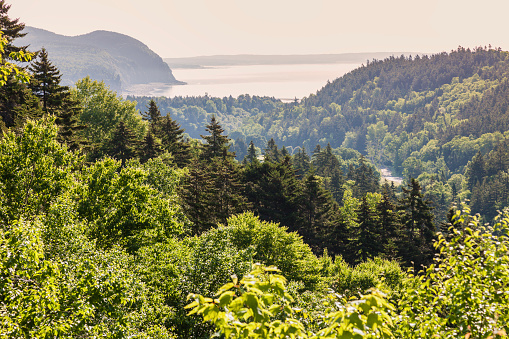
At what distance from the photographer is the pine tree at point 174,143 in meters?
76.3

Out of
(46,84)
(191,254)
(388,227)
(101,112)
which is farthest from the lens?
(101,112)

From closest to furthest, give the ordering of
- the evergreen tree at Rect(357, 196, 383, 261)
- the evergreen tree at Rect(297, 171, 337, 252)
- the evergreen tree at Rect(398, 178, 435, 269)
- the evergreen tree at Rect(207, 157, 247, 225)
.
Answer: the evergreen tree at Rect(207, 157, 247, 225) → the evergreen tree at Rect(398, 178, 435, 269) → the evergreen tree at Rect(357, 196, 383, 261) → the evergreen tree at Rect(297, 171, 337, 252)

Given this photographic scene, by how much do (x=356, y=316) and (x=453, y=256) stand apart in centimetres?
707

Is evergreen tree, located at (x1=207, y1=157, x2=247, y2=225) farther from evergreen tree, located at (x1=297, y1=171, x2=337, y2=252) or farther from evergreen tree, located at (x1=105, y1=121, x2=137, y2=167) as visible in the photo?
evergreen tree, located at (x1=105, y1=121, x2=137, y2=167)

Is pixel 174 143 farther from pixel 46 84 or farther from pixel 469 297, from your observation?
pixel 469 297

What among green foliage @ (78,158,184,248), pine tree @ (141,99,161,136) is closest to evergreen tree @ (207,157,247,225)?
green foliage @ (78,158,184,248)

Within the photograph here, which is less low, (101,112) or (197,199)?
(101,112)

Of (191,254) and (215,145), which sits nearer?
(191,254)

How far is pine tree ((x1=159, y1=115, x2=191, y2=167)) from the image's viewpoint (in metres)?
76.3

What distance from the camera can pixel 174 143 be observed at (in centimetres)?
7669

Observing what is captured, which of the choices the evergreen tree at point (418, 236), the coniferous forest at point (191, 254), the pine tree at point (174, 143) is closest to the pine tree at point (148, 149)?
the coniferous forest at point (191, 254)

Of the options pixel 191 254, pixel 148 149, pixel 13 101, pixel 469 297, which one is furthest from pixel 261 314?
pixel 148 149

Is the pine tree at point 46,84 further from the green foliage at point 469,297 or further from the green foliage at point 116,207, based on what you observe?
the green foliage at point 469,297

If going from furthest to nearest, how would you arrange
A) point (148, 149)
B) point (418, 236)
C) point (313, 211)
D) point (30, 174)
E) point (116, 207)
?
point (313, 211)
point (418, 236)
point (148, 149)
point (116, 207)
point (30, 174)
